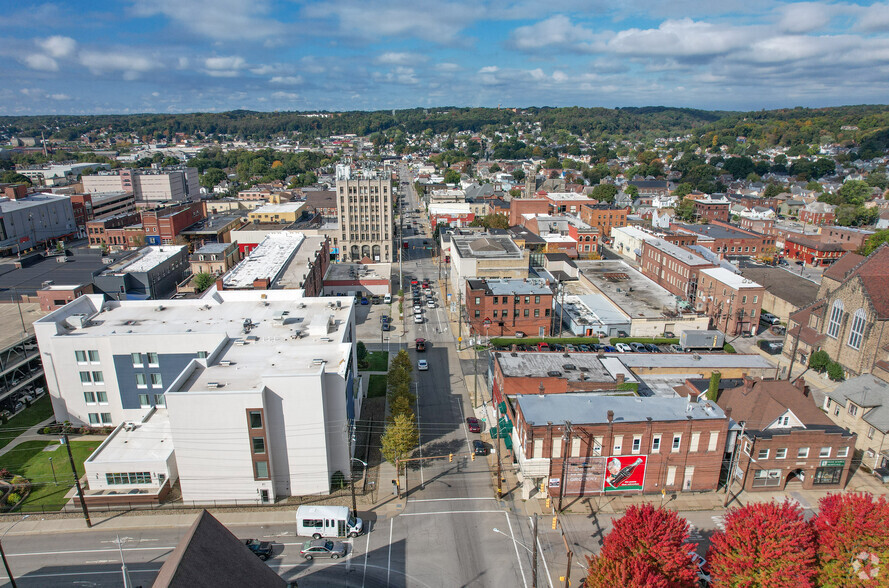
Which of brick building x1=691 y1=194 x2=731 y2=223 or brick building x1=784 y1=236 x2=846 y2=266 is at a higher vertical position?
brick building x1=691 y1=194 x2=731 y2=223

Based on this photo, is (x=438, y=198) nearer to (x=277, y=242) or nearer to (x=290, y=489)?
(x=277, y=242)

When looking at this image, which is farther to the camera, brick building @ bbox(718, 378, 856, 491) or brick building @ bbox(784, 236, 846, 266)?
brick building @ bbox(784, 236, 846, 266)

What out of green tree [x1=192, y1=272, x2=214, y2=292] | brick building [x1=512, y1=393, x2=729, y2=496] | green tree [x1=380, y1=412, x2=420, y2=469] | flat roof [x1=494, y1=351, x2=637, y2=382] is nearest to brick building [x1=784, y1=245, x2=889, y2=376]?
flat roof [x1=494, y1=351, x2=637, y2=382]

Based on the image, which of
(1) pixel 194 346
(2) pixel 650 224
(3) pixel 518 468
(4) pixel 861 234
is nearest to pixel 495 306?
(3) pixel 518 468

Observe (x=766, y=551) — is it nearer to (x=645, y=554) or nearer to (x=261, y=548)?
(x=645, y=554)

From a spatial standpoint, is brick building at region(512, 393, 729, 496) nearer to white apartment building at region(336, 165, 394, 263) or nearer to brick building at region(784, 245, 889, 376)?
brick building at region(784, 245, 889, 376)

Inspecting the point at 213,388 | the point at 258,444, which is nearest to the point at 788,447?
the point at 258,444

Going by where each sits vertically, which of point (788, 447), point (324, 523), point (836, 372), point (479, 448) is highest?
point (788, 447)
